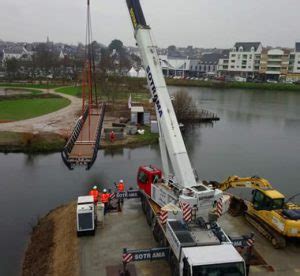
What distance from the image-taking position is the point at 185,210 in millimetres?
11586

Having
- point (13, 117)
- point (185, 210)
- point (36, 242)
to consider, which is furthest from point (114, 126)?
point (185, 210)

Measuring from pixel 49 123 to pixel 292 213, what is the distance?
2778 centimetres

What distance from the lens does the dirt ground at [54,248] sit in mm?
12266

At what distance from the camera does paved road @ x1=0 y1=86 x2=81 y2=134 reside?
33.3 m

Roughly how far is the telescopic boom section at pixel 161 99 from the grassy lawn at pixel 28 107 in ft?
89.5

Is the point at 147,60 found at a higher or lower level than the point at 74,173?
higher

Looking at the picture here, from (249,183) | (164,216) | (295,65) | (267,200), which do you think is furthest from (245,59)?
(164,216)

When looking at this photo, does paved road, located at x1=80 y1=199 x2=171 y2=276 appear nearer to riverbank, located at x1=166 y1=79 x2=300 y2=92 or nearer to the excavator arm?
the excavator arm

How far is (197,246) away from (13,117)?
3289 centimetres

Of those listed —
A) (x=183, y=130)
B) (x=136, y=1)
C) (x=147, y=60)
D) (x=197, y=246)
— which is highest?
(x=136, y=1)

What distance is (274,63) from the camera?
10525 centimetres

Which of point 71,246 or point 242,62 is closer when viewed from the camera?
point 71,246

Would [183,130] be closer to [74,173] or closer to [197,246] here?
[74,173]

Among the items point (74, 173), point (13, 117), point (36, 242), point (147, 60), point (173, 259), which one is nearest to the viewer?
point (173, 259)
